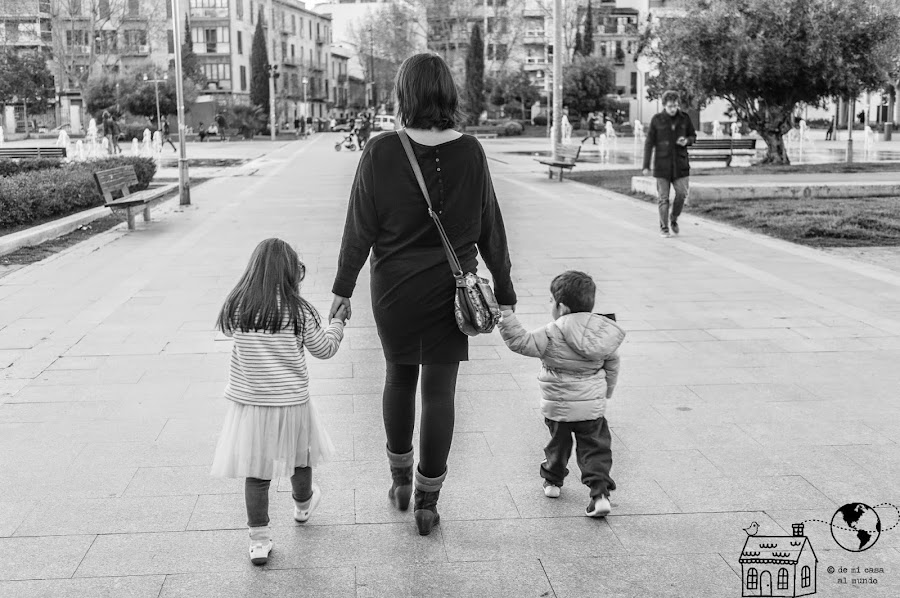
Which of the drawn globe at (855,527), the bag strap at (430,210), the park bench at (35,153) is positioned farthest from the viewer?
the park bench at (35,153)

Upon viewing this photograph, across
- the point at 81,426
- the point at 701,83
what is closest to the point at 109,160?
the point at 701,83

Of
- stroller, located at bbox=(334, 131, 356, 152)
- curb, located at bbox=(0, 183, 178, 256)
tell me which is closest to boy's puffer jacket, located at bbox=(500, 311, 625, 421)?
curb, located at bbox=(0, 183, 178, 256)

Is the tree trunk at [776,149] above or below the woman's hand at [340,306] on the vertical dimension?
above

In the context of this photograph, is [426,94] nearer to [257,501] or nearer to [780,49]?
[257,501]

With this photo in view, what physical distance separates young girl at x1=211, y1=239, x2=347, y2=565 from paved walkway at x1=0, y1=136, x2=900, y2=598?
0.29 m

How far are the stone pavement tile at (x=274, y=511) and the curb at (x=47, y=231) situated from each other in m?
7.82

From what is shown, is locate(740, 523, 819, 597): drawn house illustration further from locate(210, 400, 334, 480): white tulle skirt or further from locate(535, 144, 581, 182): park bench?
locate(535, 144, 581, 182): park bench

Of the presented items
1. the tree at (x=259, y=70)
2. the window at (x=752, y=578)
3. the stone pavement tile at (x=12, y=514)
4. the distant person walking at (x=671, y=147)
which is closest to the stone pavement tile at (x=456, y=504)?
the window at (x=752, y=578)

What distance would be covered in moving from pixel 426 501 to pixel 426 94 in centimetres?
144

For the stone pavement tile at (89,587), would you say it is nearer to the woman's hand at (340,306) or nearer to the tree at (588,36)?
the woman's hand at (340,306)

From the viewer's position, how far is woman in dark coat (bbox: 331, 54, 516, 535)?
356 centimetres

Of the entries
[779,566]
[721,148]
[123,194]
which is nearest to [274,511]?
[779,566]

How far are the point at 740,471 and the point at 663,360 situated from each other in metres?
2.02

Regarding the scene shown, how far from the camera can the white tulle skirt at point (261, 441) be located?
3.50 m
